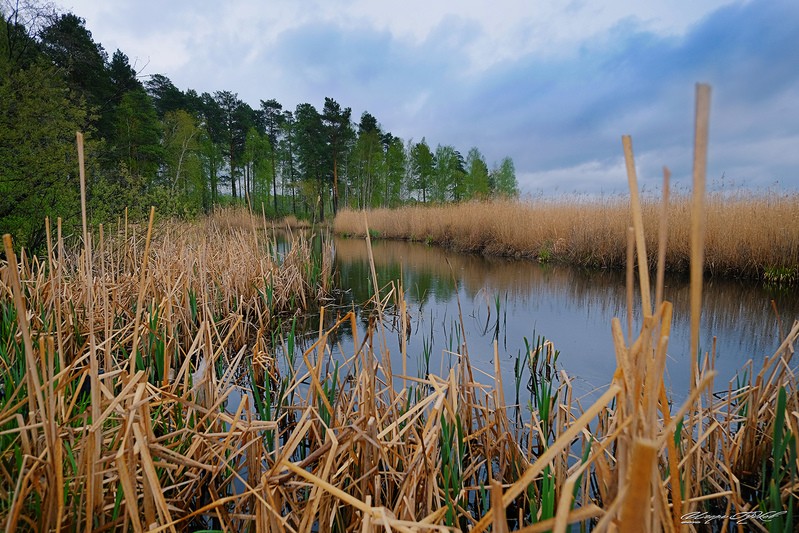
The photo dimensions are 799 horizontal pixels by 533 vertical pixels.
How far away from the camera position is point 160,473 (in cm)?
129

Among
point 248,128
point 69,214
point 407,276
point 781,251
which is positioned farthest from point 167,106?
point 781,251

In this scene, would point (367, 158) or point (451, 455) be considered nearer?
point (451, 455)

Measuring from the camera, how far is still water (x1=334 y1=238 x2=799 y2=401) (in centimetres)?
306

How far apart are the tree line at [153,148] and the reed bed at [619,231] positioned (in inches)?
84.4

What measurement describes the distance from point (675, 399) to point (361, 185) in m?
28.0

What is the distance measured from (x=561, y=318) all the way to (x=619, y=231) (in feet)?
14.5

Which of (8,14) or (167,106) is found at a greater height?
(167,106)

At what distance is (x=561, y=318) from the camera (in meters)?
4.46

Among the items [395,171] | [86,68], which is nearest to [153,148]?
[86,68]

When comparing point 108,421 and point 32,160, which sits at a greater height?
point 32,160

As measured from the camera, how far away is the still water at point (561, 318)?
10.0 ft

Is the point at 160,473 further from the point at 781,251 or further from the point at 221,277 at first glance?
the point at 781,251

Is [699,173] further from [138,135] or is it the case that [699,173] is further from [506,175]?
[506,175]

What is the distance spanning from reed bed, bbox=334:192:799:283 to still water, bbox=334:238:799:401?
1.91 ft
